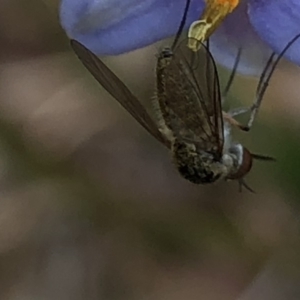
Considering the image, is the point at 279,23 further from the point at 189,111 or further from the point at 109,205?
the point at 109,205

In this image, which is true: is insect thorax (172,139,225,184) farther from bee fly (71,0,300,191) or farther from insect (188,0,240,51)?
insect (188,0,240,51)

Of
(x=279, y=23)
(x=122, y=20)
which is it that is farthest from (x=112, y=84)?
(x=279, y=23)

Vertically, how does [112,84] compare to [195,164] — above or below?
above

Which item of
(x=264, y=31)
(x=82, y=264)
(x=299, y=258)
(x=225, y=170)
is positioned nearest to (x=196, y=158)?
(x=225, y=170)

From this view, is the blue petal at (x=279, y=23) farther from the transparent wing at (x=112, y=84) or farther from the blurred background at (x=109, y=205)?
the blurred background at (x=109, y=205)

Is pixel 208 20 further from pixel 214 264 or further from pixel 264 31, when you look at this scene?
pixel 214 264

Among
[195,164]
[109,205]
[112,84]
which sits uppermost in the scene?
[112,84]

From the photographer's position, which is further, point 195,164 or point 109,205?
point 109,205
